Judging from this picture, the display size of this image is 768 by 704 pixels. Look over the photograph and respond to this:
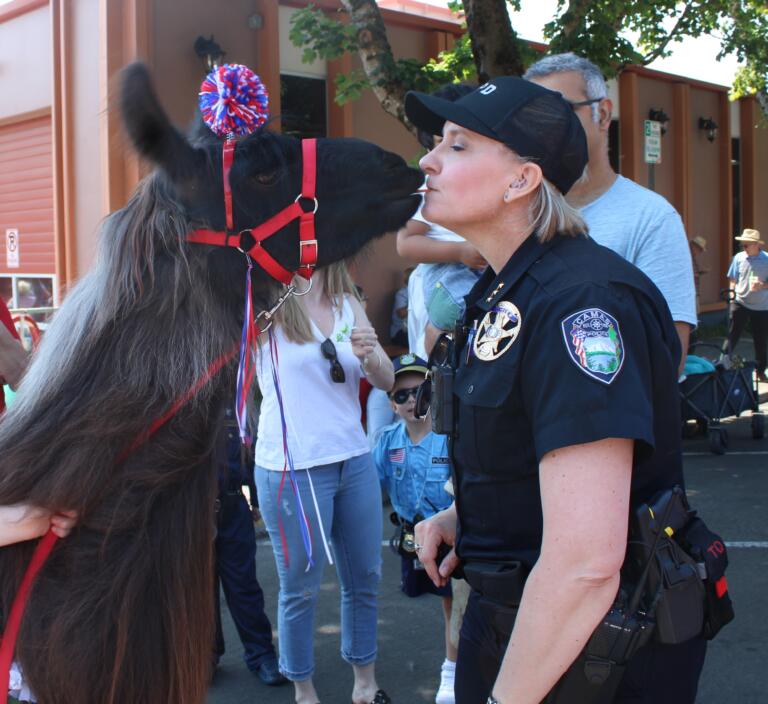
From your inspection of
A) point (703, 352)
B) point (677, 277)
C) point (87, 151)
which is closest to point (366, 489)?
point (677, 277)

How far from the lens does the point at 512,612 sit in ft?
5.96

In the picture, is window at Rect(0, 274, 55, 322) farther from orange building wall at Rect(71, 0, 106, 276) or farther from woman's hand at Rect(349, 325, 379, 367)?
woman's hand at Rect(349, 325, 379, 367)

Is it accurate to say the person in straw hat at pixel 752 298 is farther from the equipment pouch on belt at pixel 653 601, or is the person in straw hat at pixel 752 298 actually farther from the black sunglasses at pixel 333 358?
the equipment pouch on belt at pixel 653 601

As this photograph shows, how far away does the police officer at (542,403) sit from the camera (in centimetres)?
153

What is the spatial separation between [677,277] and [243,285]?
4.59ft

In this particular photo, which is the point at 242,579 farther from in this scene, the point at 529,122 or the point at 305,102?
the point at 305,102

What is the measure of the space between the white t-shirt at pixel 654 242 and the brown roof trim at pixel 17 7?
9.83 meters

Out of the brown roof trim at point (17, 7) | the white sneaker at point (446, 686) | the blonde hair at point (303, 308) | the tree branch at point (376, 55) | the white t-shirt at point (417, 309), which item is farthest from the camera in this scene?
the brown roof trim at point (17, 7)

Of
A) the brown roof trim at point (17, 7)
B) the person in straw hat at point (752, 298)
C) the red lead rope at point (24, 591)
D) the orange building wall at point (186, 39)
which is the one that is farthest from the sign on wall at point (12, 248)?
the red lead rope at point (24, 591)

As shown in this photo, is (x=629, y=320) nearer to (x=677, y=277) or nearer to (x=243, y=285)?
(x=243, y=285)

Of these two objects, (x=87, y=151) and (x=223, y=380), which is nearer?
(x=223, y=380)

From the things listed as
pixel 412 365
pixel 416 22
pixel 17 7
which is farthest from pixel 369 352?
pixel 416 22

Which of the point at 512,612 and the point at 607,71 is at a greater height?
the point at 607,71

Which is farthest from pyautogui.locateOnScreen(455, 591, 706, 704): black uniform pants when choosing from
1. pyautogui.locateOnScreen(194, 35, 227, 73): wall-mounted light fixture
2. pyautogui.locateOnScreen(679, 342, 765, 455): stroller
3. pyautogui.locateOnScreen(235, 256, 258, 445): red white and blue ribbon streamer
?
pyautogui.locateOnScreen(194, 35, 227, 73): wall-mounted light fixture
